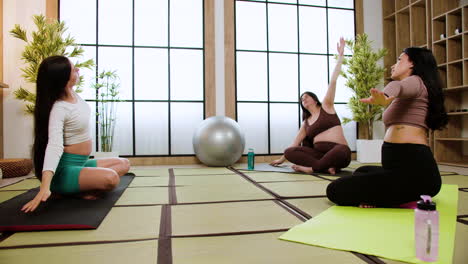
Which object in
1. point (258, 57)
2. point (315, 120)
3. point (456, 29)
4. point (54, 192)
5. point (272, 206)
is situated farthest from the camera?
point (258, 57)

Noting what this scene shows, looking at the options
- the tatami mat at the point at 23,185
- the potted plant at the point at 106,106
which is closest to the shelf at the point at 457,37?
the potted plant at the point at 106,106

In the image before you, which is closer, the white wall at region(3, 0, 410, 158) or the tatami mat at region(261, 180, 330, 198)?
the tatami mat at region(261, 180, 330, 198)

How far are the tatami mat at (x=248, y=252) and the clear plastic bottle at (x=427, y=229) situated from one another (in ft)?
0.63

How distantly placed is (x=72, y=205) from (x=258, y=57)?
3493mm

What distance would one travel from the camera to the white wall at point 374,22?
4.96m

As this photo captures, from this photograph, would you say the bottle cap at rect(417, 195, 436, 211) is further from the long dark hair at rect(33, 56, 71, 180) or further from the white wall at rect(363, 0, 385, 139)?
the white wall at rect(363, 0, 385, 139)

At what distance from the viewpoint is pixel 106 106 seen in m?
4.14

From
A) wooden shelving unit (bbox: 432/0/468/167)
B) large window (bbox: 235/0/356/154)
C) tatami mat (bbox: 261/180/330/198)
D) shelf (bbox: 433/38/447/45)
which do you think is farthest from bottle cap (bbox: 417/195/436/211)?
shelf (bbox: 433/38/447/45)

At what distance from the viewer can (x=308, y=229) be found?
4.39ft

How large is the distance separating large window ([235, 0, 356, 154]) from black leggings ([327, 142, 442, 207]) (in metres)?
2.96

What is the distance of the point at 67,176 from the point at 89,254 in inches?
33.0

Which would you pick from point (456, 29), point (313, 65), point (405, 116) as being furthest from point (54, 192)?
point (456, 29)

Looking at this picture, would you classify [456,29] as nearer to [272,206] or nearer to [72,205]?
[272,206]

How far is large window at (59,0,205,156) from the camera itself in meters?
4.23
